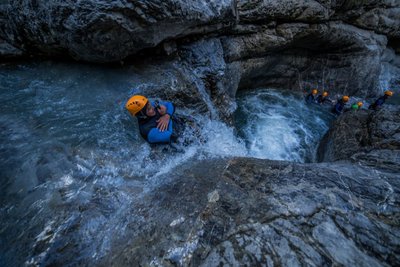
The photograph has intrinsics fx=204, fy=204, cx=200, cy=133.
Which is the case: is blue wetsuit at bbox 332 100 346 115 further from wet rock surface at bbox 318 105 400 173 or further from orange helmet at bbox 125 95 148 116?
orange helmet at bbox 125 95 148 116

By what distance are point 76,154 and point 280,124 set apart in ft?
19.1

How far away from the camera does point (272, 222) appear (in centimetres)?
217

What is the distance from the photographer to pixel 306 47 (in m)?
7.86

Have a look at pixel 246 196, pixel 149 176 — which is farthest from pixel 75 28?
pixel 246 196

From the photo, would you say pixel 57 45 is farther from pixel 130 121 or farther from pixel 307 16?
pixel 307 16

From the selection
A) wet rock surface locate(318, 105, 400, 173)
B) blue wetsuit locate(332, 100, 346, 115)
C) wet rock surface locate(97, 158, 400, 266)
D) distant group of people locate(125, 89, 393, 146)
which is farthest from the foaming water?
wet rock surface locate(97, 158, 400, 266)

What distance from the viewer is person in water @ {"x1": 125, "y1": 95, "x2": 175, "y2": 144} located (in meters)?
3.38

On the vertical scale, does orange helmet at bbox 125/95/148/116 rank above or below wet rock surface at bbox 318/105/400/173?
above

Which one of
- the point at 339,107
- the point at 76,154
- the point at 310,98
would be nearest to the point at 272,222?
the point at 76,154

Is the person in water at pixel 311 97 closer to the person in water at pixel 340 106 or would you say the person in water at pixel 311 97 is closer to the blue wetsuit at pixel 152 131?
the person in water at pixel 340 106

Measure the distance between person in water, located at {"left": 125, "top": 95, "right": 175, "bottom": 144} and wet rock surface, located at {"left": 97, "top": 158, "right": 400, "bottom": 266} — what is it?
3.37 ft

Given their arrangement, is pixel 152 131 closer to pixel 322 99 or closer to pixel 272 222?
pixel 272 222

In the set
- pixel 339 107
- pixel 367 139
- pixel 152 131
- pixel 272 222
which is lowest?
pixel 339 107

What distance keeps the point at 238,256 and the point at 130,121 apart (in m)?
3.03
